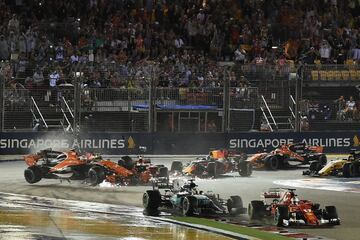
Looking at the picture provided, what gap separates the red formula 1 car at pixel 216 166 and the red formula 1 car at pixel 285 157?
1.92m

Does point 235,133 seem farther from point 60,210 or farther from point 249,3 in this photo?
point 60,210

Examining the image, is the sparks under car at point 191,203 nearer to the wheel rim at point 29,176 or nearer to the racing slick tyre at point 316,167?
the wheel rim at point 29,176

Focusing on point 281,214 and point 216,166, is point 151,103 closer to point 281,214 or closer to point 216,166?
point 216,166

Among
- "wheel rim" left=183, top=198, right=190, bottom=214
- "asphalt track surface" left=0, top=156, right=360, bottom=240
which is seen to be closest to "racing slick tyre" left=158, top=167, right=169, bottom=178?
"asphalt track surface" left=0, top=156, right=360, bottom=240

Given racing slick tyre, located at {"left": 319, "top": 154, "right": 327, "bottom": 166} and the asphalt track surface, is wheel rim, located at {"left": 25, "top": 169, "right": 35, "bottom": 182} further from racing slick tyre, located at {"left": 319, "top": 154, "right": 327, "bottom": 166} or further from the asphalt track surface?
racing slick tyre, located at {"left": 319, "top": 154, "right": 327, "bottom": 166}

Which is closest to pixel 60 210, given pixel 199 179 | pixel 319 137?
pixel 199 179

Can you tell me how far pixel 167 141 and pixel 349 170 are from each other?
863 centimetres

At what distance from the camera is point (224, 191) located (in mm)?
22125

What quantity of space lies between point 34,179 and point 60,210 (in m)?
5.13

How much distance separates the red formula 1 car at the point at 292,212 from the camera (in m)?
16.2

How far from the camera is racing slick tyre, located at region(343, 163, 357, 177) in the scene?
1024 inches

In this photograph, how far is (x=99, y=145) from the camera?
32.2m

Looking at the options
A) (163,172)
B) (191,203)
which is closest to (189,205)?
(191,203)

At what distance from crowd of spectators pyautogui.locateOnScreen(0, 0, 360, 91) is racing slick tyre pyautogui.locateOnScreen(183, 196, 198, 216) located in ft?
46.5
